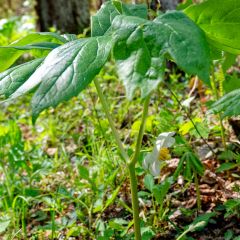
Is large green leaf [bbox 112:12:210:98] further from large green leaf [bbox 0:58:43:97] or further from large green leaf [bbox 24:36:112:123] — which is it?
large green leaf [bbox 0:58:43:97]

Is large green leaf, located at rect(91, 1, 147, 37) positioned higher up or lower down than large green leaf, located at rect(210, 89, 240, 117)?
higher up

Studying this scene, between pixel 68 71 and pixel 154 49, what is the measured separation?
0.61 feet

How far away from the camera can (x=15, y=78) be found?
1081mm

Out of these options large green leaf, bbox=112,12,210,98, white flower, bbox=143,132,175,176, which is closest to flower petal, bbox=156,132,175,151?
white flower, bbox=143,132,175,176

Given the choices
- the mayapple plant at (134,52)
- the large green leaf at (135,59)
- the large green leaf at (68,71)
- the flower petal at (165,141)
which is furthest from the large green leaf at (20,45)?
the flower petal at (165,141)

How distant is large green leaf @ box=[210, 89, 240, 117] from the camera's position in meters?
1.25

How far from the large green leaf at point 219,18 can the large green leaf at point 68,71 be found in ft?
0.78

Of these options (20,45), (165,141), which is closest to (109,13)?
(20,45)

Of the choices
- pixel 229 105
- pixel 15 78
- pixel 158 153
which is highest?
pixel 15 78

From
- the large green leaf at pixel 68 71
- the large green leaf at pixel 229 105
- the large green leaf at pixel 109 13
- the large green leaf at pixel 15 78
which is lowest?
the large green leaf at pixel 229 105

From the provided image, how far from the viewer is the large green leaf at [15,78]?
1062 mm

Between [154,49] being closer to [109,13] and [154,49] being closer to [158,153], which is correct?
[109,13]

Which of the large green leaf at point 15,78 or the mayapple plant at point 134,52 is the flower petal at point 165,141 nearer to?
the mayapple plant at point 134,52

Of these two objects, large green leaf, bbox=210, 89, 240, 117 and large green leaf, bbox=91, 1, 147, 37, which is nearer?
large green leaf, bbox=91, 1, 147, 37
